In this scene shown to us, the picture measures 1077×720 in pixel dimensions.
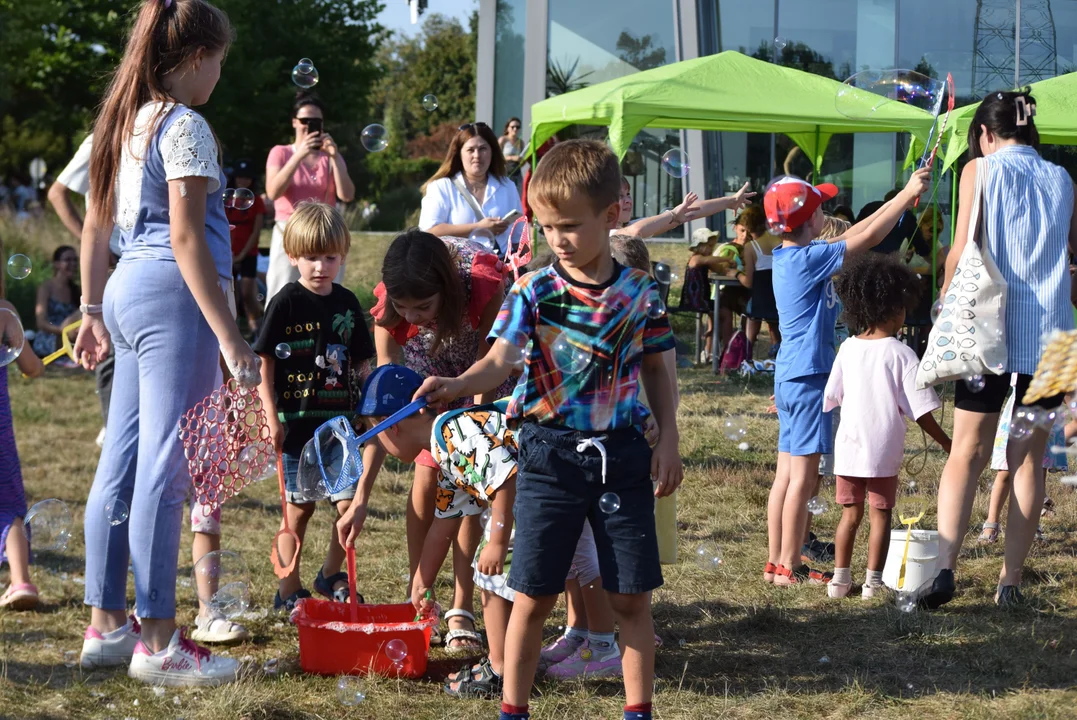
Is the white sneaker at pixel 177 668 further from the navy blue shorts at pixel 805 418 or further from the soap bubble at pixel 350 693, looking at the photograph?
the navy blue shorts at pixel 805 418

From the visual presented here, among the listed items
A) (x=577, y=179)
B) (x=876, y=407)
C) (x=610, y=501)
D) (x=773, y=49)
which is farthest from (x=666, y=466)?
(x=773, y=49)

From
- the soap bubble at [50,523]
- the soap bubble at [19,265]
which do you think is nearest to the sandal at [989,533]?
the soap bubble at [50,523]

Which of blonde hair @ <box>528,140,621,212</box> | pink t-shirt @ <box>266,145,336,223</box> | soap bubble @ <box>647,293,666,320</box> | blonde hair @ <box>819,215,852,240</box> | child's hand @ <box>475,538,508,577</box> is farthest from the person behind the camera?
pink t-shirt @ <box>266,145,336,223</box>

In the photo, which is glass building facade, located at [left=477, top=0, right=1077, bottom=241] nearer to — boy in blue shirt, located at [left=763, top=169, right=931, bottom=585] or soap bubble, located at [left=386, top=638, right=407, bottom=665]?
boy in blue shirt, located at [left=763, top=169, right=931, bottom=585]

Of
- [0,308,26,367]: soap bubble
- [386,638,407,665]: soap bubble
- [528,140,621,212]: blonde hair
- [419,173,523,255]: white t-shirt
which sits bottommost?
[386,638,407,665]: soap bubble

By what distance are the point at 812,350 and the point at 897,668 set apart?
1281mm

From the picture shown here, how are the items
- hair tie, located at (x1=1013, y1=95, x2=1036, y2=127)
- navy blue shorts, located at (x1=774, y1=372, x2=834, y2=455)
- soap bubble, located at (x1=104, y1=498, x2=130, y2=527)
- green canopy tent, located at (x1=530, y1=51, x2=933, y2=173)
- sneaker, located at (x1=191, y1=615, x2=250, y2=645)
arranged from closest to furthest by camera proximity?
soap bubble, located at (x1=104, y1=498, x2=130, y2=527)
sneaker, located at (x1=191, y1=615, x2=250, y2=645)
hair tie, located at (x1=1013, y1=95, x2=1036, y2=127)
navy blue shorts, located at (x1=774, y1=372, x2=834, y2=455)
green canopy tent, located at (x1=530, y1=51, x2=933, y2=173)

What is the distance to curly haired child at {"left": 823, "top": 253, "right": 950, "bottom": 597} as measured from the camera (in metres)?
3.90

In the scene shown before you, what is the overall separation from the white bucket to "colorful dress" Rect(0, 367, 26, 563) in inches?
117

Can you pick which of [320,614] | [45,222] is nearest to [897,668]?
[320,614]

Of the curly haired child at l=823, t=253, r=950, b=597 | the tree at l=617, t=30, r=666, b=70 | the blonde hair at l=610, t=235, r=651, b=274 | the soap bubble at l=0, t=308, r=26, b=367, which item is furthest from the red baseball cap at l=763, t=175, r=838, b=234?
the tree at l=617, t=30, r=666, b=70

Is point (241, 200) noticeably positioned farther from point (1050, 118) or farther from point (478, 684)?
point (1050, 118)

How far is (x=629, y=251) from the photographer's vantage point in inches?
138

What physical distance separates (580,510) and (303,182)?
442 cm
